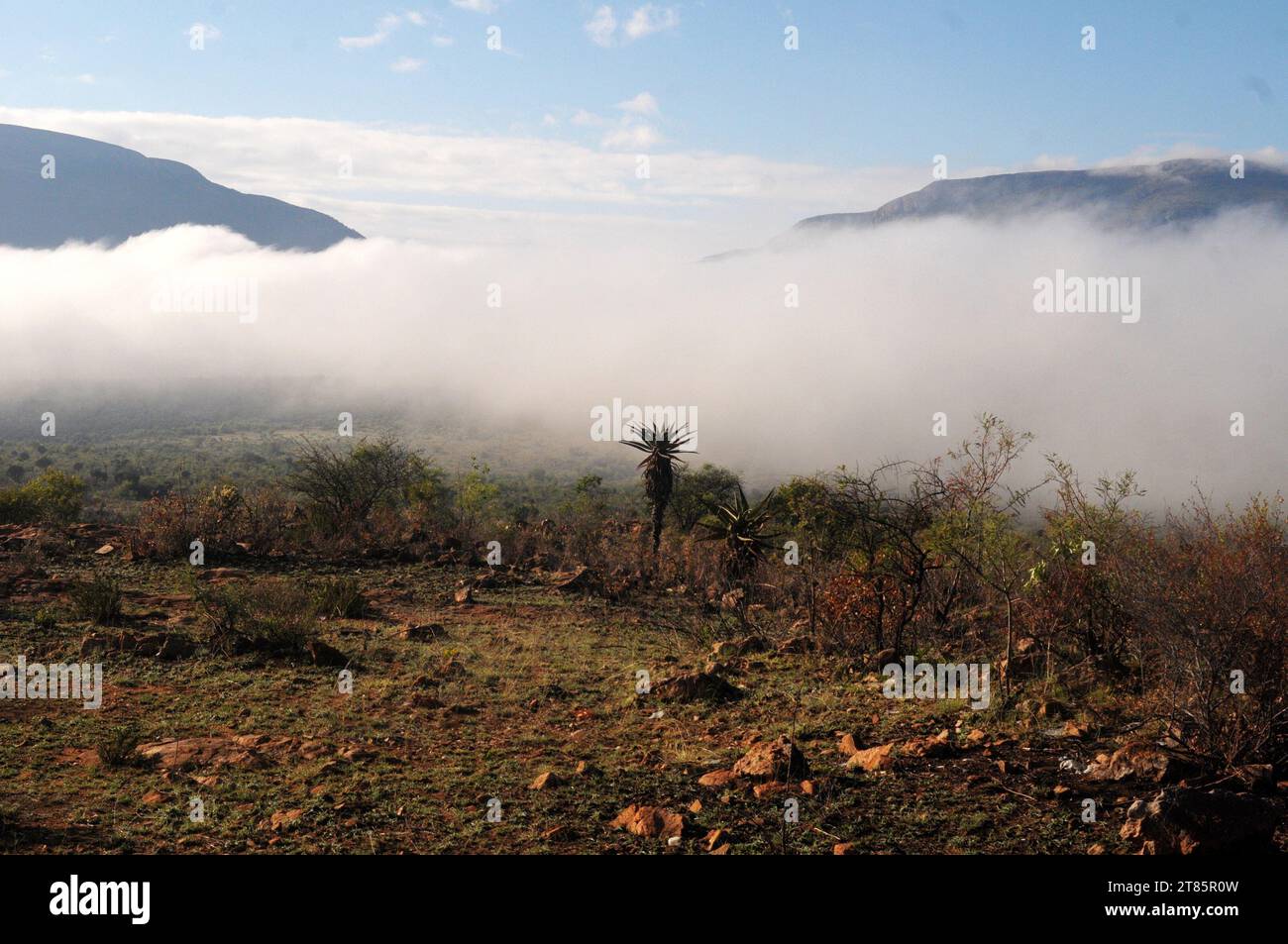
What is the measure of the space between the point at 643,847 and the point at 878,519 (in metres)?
7.15

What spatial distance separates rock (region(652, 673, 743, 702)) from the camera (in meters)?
11.2

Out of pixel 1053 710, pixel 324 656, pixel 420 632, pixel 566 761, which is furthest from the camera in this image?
pixel 420 632

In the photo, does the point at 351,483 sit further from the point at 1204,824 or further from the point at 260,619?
the point at 1204,824

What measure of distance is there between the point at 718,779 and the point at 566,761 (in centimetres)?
162

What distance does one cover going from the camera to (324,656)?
43.4ft

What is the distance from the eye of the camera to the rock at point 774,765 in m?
8.12

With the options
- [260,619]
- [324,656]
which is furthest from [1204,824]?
[260,619]

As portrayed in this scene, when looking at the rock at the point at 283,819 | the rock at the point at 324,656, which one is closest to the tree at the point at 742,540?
the rock at the point at 324,656

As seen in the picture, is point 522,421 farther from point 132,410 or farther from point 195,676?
point 195,676

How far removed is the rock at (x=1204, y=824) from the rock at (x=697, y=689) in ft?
17.0

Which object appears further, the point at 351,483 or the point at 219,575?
the point at 351,483

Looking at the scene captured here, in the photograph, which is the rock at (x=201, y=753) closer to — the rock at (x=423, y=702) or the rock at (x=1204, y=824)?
the rock at (x=423, y=702)
